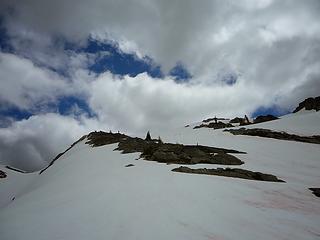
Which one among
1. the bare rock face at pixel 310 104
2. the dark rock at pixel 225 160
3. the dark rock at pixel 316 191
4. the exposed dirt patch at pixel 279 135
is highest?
the bare rock face at pixel 310 104

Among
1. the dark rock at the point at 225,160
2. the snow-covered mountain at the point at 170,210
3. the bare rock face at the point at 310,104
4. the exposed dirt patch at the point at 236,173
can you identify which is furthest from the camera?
the bare rock face at the point at 310,104

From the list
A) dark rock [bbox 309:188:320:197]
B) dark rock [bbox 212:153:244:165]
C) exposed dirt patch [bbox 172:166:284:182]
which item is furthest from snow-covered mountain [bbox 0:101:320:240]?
dark rock [bbox 212:153:244:165]

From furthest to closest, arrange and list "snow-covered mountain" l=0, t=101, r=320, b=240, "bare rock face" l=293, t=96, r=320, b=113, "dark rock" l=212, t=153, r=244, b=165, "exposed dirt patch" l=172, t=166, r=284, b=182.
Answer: "bare rock face" l=293, t=96, r=320, b=113
"dark rock" l=212, t=153, r=244, b=165
"exposed dirt patch" l=172, t=166, r=284, b=182
"snow-covered mountain" l=0, t=101, r=320, b=240

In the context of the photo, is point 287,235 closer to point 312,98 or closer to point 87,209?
point 87,209

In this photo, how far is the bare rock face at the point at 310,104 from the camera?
68.7 meters

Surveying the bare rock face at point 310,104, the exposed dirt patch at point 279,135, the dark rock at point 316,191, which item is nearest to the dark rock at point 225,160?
the dark rock at point 316,191

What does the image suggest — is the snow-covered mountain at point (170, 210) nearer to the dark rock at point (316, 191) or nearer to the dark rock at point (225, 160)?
the dark rock at point (316, 191)

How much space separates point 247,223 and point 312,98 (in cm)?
7497

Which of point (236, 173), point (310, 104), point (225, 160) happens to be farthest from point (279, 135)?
point (310, 104)

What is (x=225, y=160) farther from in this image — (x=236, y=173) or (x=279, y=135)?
(x=279, y=135)

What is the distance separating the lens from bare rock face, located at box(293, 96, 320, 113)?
225ft

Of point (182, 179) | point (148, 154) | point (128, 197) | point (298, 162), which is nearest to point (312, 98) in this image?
point (298, 162)

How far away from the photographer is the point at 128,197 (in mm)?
11922

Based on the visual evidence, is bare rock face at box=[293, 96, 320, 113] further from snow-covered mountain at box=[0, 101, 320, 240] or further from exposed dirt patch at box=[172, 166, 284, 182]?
exposed dirt patch at box=[172, 166, 284, 182]
